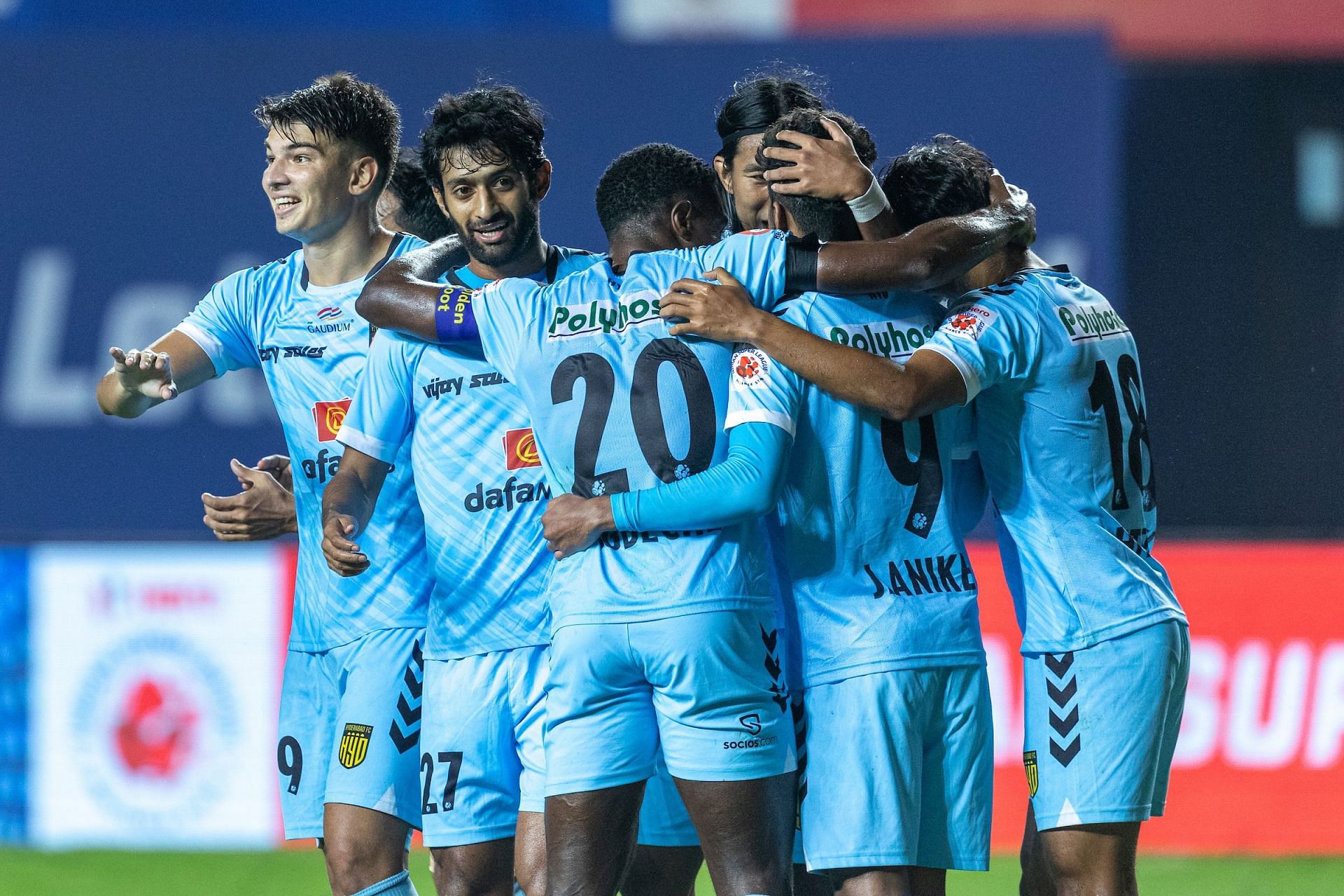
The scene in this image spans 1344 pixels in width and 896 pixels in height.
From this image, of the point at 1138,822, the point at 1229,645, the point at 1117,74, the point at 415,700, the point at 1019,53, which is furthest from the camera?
the point at 1117,74

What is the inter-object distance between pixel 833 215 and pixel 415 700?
5.54ft

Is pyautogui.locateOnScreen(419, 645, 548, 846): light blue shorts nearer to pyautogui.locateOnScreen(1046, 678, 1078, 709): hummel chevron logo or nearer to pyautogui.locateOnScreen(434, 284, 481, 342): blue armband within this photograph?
pyautogui.locateOnScreen(434, 284, 481, 342): blue armband

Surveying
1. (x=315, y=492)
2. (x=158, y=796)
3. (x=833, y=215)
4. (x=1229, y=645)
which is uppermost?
(x=833, y=215)

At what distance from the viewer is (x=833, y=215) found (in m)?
3.75

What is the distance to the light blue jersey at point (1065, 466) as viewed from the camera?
12.3ft

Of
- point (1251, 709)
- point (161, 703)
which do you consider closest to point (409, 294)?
point (161, 703)

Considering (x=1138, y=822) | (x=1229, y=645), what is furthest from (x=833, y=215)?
(x=1229, y=645)

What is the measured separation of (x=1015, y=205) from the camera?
3930 millimetres

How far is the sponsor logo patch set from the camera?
13.6 ft

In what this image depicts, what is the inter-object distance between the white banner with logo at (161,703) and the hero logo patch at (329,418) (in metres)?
3.25

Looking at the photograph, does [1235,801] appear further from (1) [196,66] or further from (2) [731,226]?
(1) [196,66]

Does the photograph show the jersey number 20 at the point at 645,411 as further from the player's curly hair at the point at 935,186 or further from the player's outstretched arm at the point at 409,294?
→ the player's curly hair at the point at 935,186

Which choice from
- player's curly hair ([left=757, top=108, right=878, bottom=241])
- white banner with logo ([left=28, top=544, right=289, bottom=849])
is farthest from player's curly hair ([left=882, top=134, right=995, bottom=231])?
white banner with logo ([left=28, top=544, right=289, bottom=849])

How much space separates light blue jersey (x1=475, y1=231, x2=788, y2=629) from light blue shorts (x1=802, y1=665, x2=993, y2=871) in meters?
0.32
